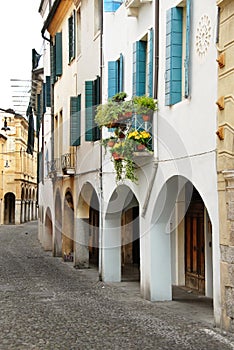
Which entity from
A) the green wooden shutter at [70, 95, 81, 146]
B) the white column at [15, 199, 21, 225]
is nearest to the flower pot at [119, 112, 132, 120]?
the green wooden shutter at [70, 95, 81, 146]

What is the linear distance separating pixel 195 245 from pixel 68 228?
339 inches

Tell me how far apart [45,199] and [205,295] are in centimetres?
1611

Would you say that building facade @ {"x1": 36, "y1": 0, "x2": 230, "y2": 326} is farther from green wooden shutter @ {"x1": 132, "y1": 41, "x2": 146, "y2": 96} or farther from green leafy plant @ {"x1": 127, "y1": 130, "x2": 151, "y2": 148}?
green leafy plant @ {"x1": 127, "y1": 130, "x2": 151, "y2": 148}

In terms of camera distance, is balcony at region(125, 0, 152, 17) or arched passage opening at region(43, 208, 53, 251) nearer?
balcony at region(125, 0, 152, 17)

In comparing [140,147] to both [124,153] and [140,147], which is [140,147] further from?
[124,153]

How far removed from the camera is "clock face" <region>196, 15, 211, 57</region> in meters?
9.33

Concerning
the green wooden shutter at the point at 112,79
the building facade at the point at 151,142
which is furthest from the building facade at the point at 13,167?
the green wooden shutter at the point at 112,79

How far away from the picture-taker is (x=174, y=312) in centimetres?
1114

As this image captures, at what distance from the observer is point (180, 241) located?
15461 millimetres

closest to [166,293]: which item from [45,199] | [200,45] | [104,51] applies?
[200,45]

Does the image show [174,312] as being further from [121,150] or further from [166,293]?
[121,150]

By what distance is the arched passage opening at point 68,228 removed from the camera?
22188 millimetres

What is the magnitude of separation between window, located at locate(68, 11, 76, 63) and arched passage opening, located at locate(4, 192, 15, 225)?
130 feet

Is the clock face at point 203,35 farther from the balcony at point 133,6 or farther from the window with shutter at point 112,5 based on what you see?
the window with shutter at point 112,5
